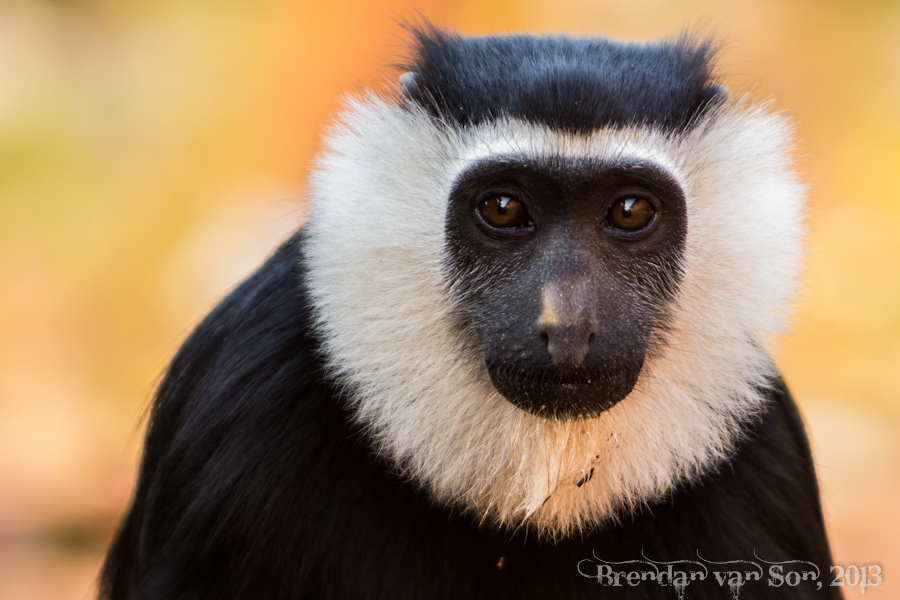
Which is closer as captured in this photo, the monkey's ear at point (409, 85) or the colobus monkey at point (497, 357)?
the colobus monkey at point (497, 357)

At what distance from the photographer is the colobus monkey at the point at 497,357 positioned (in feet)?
9.27

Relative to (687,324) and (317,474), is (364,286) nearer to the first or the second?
(317,474)

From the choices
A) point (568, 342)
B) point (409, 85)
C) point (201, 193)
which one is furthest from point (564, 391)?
point (201, 193)

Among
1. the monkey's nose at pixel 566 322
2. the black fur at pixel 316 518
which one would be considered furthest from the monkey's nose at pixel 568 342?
the black fur at pixel 316 518

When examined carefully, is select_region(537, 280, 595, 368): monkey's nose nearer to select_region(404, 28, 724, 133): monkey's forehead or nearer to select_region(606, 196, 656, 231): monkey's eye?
select_region(606, 196, 656, 231): monkey's eye

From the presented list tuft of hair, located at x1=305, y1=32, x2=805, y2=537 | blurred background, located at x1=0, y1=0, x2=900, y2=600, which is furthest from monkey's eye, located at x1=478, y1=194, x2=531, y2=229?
blurred background, located at x1=0, y1=0, x2=900, y2=600

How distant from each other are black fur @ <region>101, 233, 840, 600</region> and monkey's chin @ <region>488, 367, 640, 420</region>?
556 millimetres

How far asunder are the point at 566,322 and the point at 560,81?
86 cm

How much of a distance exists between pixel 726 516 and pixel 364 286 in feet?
5.24

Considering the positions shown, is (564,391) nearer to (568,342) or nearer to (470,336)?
(568,342)

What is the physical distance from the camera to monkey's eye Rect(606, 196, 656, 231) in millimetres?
2834

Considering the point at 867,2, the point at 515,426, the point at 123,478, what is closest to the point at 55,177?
the point at 123,478

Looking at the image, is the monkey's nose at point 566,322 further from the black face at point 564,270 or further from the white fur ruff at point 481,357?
the white fur ruff at point 481,357

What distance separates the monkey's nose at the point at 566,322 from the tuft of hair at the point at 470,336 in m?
0.35
